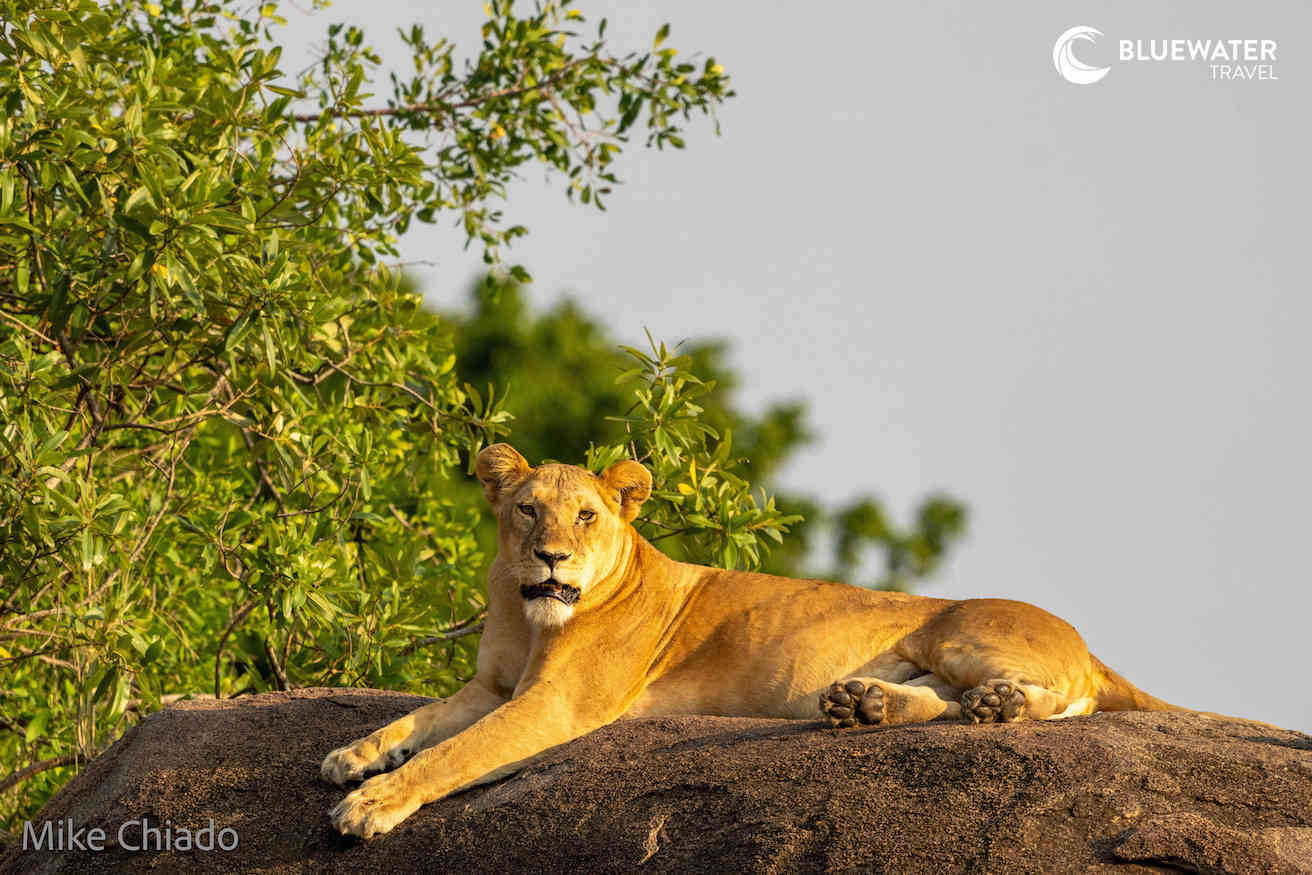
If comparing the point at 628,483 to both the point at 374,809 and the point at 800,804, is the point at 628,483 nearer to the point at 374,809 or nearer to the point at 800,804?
the point at 374,809

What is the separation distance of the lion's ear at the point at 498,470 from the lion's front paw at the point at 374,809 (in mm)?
1344

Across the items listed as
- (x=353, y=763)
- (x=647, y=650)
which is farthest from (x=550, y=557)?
(x=353, y=763)

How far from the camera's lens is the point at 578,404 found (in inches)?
963

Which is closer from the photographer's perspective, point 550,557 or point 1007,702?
point 1007,702

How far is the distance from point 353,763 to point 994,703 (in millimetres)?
2472

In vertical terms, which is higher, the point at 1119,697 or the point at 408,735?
the point at 1119,697

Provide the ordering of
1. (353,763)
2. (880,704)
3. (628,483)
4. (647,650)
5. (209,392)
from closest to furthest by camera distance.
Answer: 1. (880,704)
2. (353,763)
3. (647,650)
4. (628,483)
5. (209,392)

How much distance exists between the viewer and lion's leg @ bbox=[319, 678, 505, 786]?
590 cm

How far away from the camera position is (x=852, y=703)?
5520 mm

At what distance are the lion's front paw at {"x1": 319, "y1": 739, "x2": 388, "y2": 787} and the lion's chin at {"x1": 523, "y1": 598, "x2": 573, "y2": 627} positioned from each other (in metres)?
0.80

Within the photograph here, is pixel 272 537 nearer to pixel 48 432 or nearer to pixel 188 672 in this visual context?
pixel 48 432

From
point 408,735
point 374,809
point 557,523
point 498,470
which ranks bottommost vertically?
point 374,809

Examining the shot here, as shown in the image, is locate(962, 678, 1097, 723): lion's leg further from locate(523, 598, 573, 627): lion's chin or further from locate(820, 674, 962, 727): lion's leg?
locate(523, 598, 573, 627): lion's chin

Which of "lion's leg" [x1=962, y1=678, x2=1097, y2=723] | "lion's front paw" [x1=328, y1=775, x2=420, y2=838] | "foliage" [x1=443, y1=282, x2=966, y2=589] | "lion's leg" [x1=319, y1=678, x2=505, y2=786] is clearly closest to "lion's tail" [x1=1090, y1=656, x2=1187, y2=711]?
"lion's leg" [x1=962, y1=678, x2=1097, y2=723]
